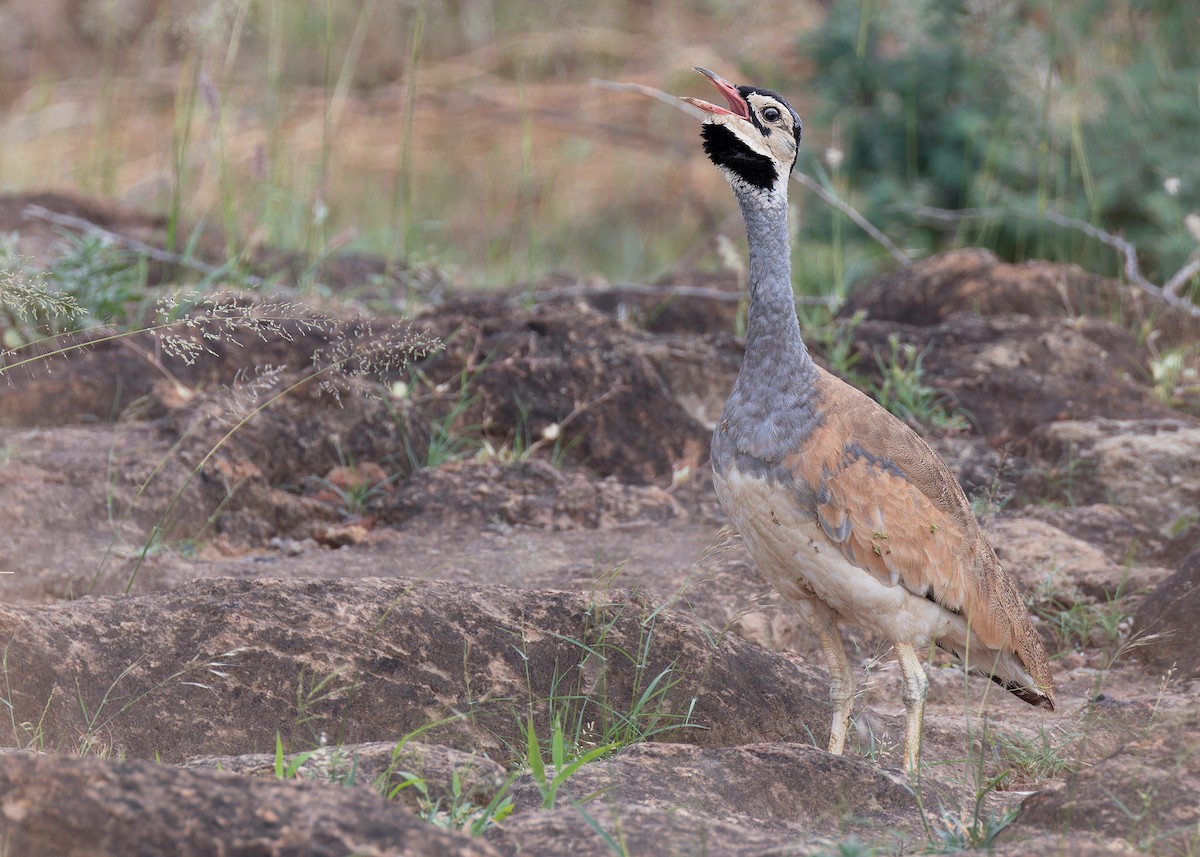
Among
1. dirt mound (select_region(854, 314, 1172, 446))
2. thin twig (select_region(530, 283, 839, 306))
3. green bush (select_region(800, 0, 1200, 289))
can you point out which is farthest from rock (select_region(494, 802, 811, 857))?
green bush (select_region(800, 0, 1200, 289))

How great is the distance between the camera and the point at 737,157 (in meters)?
3.53

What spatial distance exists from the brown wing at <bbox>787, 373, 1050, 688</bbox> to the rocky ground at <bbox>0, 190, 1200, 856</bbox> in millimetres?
354

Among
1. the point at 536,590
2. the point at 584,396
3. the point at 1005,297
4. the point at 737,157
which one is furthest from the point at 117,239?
the point at 1005,297

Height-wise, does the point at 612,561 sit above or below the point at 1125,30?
below

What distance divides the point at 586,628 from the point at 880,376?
255cm

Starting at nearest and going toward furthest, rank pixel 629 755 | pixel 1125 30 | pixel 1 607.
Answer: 1. pixel 629 755
2. pixel 1 607
3. pixel 1125 30

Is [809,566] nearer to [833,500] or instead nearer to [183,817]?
[833,500]

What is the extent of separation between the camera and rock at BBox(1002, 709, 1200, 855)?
8.06 feet

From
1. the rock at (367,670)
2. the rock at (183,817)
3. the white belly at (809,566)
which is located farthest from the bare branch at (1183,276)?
the rock at (183,817)

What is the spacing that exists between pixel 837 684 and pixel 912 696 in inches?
8.0

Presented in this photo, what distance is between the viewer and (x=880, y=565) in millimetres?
3336

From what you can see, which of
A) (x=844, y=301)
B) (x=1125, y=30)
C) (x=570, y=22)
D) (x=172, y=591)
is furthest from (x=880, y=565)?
(x=1125, y=30)

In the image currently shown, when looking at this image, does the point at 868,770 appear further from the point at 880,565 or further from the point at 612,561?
the point at 612,561

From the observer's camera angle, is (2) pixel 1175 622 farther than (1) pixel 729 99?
Yes
